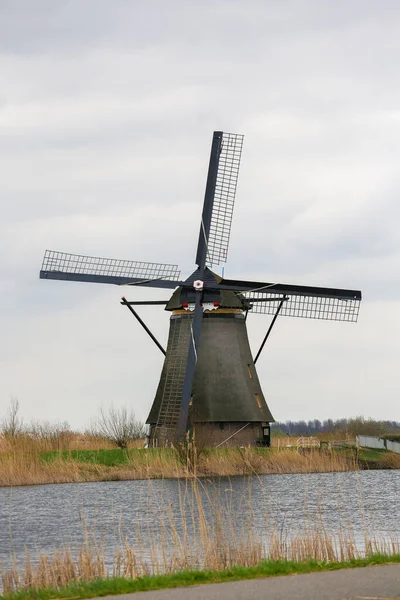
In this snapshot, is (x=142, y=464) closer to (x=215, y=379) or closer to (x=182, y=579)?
(x=215, y=379)

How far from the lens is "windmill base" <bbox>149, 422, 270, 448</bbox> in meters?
33.4

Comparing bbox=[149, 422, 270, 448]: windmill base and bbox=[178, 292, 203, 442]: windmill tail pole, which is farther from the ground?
bbox=[178, 292, 203, 442]: windmill tail pole

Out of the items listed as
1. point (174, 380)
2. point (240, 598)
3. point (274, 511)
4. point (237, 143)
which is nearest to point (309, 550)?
point (240, 598)

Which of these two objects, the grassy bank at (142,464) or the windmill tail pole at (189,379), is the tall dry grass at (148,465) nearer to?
the grassy bank at (142,464)

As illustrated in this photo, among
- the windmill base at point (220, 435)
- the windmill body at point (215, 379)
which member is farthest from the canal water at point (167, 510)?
the windmill body at point (215, 379)

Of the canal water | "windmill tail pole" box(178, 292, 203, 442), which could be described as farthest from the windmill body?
the canal water

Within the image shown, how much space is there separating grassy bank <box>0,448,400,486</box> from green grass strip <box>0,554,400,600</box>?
17306 mm

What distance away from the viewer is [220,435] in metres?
33.7

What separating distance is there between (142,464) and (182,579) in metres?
21.3

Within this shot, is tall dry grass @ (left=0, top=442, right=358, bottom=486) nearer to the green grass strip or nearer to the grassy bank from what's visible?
the grassy bank

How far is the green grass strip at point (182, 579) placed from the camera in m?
9.31

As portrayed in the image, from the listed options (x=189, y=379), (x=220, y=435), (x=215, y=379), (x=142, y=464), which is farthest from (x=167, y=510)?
(x=215, y=379)

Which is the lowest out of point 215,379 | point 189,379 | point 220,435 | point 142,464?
point 142,464

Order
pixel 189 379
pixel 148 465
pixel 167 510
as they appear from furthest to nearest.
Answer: pixel 189 379 < pixel 148 465 < pixel 167 510
